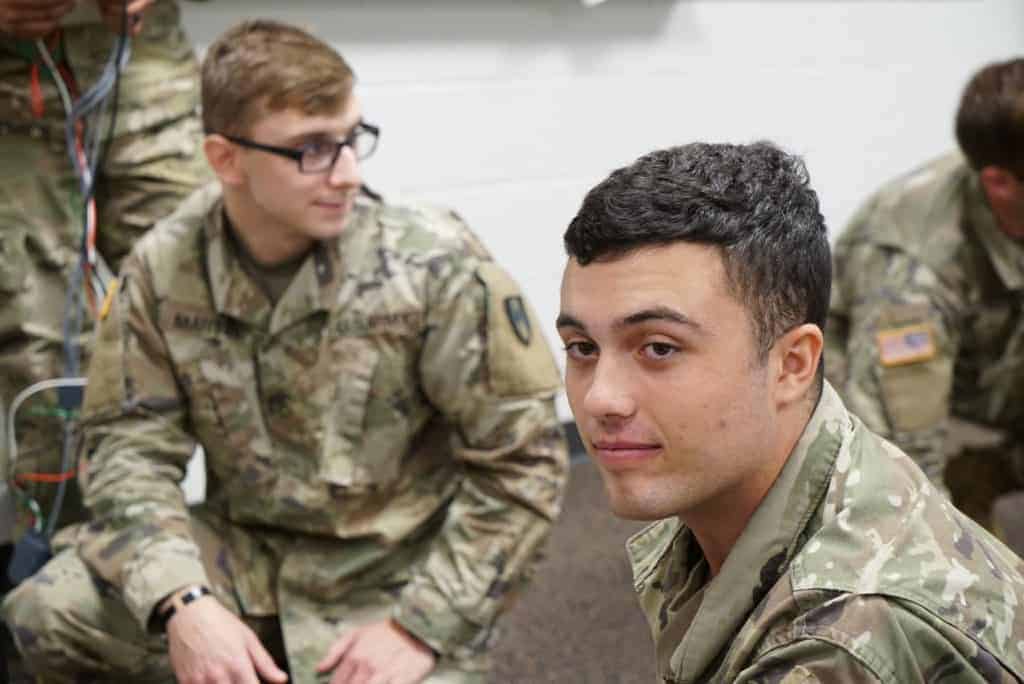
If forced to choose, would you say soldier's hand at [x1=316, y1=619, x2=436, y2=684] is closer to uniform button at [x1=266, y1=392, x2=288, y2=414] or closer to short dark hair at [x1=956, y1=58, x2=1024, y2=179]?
uniform button at [x1=266, y1=392, x2=288, y2=414]

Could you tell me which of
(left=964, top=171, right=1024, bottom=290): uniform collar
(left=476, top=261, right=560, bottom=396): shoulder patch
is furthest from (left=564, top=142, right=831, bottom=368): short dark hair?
(left=964, top=171, right=1024, bottom=290): uniform collar

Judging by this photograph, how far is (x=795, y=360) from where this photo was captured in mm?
952

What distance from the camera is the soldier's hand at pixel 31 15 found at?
183 centimetres

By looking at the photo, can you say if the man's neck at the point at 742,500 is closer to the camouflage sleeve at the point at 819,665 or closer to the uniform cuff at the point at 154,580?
the camouflage sleeve at the point at 819,665

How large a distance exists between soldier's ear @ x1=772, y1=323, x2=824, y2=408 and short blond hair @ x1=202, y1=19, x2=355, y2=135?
2.90 feet

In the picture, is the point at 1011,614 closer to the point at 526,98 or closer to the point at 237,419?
the point at 237,419

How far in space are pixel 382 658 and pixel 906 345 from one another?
102 centimetres

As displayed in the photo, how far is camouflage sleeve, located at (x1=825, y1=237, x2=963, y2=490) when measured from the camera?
193 cm

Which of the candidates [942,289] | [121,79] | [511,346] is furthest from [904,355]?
[121,79]

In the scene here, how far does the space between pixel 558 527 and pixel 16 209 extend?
4.27 feet

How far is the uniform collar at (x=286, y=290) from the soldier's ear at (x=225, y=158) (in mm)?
74

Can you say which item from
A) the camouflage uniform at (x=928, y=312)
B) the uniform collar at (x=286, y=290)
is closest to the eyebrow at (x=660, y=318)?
the uniform collar at (x=286, y=290)

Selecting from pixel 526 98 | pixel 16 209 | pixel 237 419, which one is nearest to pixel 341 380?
pixel 237 419

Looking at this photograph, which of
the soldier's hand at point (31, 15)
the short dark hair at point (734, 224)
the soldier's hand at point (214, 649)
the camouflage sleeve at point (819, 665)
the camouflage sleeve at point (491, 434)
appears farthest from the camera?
the soldier's hand at point (31, 15)
